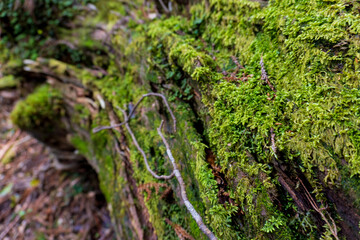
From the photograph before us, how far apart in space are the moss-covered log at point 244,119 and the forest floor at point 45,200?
9.33ft

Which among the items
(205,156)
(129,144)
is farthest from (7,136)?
(205,156)

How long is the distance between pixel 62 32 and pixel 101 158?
269 cm

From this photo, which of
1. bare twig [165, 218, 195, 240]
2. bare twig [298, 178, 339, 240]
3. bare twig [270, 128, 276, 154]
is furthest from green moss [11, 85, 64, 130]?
bare twig [298, 178, 339, 240]

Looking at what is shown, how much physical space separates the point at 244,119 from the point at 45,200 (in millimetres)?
6457

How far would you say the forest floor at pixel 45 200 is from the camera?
17.1 ft

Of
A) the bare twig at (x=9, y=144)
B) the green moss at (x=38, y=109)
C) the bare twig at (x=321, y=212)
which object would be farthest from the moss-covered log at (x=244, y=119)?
the bare twig at (x=9, y=144)

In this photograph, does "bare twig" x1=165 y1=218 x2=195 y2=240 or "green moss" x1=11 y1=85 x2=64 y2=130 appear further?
"green moss" x1=11 y1=85 x2=64 y2=130

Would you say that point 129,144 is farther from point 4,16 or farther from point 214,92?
point 4,16

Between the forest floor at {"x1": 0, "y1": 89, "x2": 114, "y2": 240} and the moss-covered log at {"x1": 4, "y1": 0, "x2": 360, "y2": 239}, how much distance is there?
284cm

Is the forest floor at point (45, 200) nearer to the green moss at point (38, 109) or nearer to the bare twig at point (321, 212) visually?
the green moss at point (38, 109)

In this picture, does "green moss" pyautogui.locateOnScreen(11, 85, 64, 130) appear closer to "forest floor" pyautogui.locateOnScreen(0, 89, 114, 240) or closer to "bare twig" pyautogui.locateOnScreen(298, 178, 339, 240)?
"forest floor" pyautogui.locateOnScreen(0, 89, 114, 240)

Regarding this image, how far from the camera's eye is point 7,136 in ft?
25.4

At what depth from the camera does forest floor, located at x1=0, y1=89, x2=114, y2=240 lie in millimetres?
5211

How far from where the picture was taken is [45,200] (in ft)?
19.2
